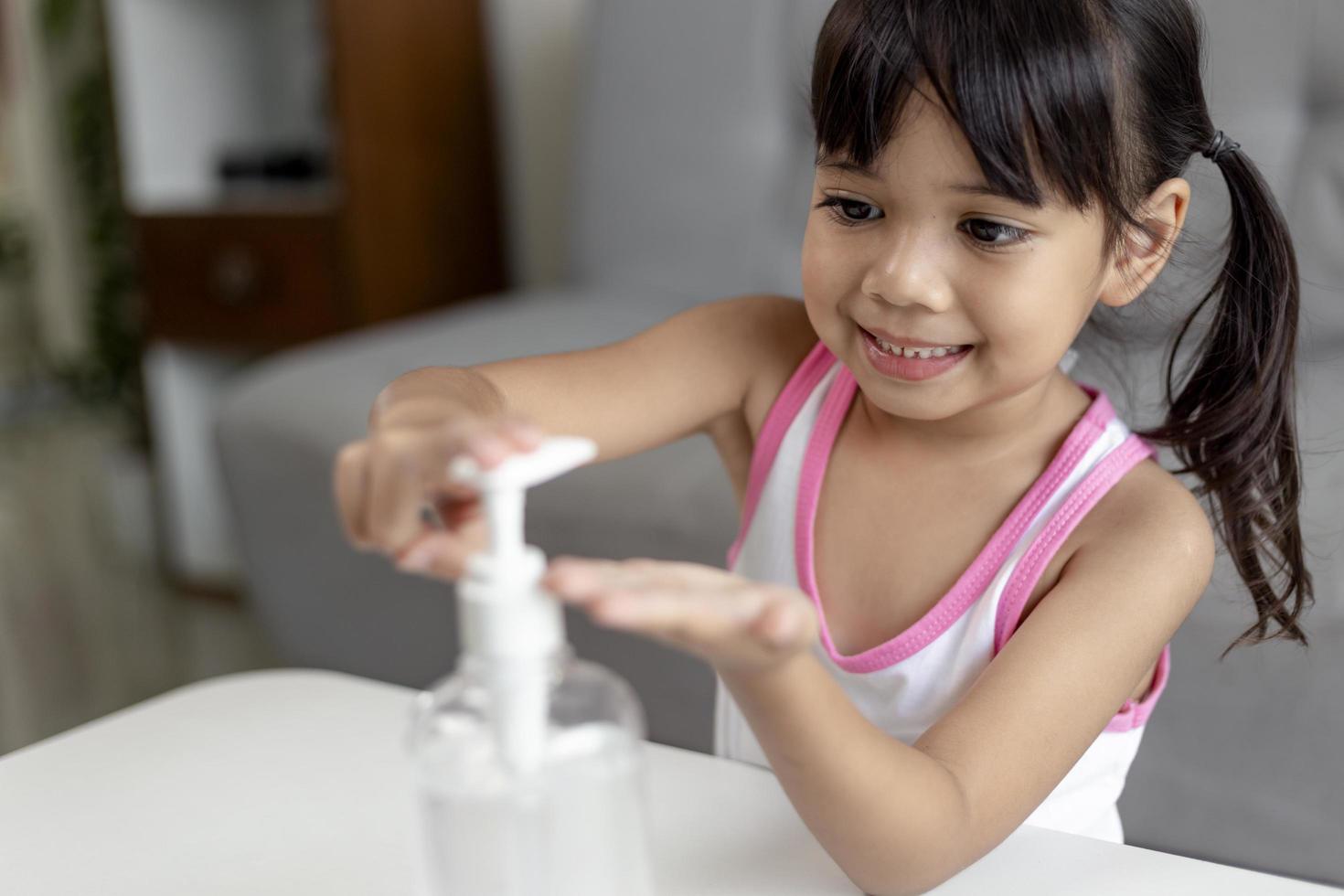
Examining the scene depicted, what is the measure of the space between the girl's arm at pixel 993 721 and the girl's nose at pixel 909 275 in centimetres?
16

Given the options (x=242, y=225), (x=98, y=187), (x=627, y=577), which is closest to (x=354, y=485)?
(x=627, y=577)

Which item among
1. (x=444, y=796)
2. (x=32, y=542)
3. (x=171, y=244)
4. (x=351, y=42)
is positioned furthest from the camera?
(x=32, y=542)

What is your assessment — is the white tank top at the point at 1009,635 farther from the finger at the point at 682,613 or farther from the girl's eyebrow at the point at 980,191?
the finger at the point at 682,613

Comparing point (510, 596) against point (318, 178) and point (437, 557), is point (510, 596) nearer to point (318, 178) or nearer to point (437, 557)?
point (437, 557)

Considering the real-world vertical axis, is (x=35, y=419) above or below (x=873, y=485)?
below

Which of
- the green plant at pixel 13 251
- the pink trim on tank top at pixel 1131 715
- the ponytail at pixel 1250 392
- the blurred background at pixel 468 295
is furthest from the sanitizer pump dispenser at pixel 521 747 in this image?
the green plant at pixel 13 251

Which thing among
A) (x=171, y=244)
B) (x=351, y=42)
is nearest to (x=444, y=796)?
(x=351, y=42)

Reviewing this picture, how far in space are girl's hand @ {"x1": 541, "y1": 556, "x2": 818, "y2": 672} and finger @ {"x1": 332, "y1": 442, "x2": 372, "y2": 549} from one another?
105mm

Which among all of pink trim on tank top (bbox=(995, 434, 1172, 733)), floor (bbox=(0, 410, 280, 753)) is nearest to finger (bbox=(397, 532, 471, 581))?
pink trim on tank top (bbox=(995, 434, 1172, 733))

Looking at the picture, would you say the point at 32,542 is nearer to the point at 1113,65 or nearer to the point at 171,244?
the point at 171,244

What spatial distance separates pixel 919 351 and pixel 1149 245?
5.9 inches

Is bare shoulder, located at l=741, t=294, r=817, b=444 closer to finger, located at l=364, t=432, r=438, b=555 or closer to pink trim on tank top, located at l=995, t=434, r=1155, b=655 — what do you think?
pink trim on tank top, located at l=995, t=434, r=1155, b=655

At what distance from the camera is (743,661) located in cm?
45

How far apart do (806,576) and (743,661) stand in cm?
40
